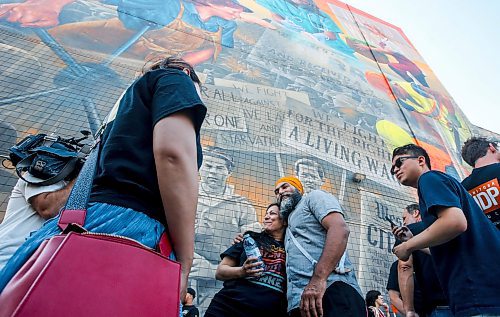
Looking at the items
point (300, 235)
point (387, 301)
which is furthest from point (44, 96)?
point (387, 301)

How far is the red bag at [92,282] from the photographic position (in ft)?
1.61

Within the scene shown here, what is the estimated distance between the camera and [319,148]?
519 centimetres

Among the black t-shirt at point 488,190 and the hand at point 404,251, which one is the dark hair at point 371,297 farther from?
the hand at point 404,251

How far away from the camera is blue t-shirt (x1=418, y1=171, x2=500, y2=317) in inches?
48.6

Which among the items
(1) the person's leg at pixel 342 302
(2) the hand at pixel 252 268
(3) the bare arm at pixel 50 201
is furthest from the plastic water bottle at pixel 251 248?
(3) the bare arm at pixel 50 201

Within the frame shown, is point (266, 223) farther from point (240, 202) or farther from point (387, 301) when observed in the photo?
point (387, 301)

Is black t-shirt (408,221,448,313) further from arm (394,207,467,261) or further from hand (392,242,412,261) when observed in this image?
arm (394,207,467,261)

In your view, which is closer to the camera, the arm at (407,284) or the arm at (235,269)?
the arm at (235,269)

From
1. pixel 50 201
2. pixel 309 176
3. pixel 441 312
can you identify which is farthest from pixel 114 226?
pixel 309 176

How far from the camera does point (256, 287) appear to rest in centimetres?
167

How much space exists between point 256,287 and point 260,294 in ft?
0.14

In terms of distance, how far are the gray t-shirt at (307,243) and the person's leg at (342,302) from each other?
35mm

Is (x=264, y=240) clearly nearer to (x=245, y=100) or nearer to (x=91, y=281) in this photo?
(x=91, y=281)

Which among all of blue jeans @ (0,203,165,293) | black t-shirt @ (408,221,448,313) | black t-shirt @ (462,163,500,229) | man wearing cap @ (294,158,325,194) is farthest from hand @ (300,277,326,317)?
man wearing cap @ (294,158,325,194)
